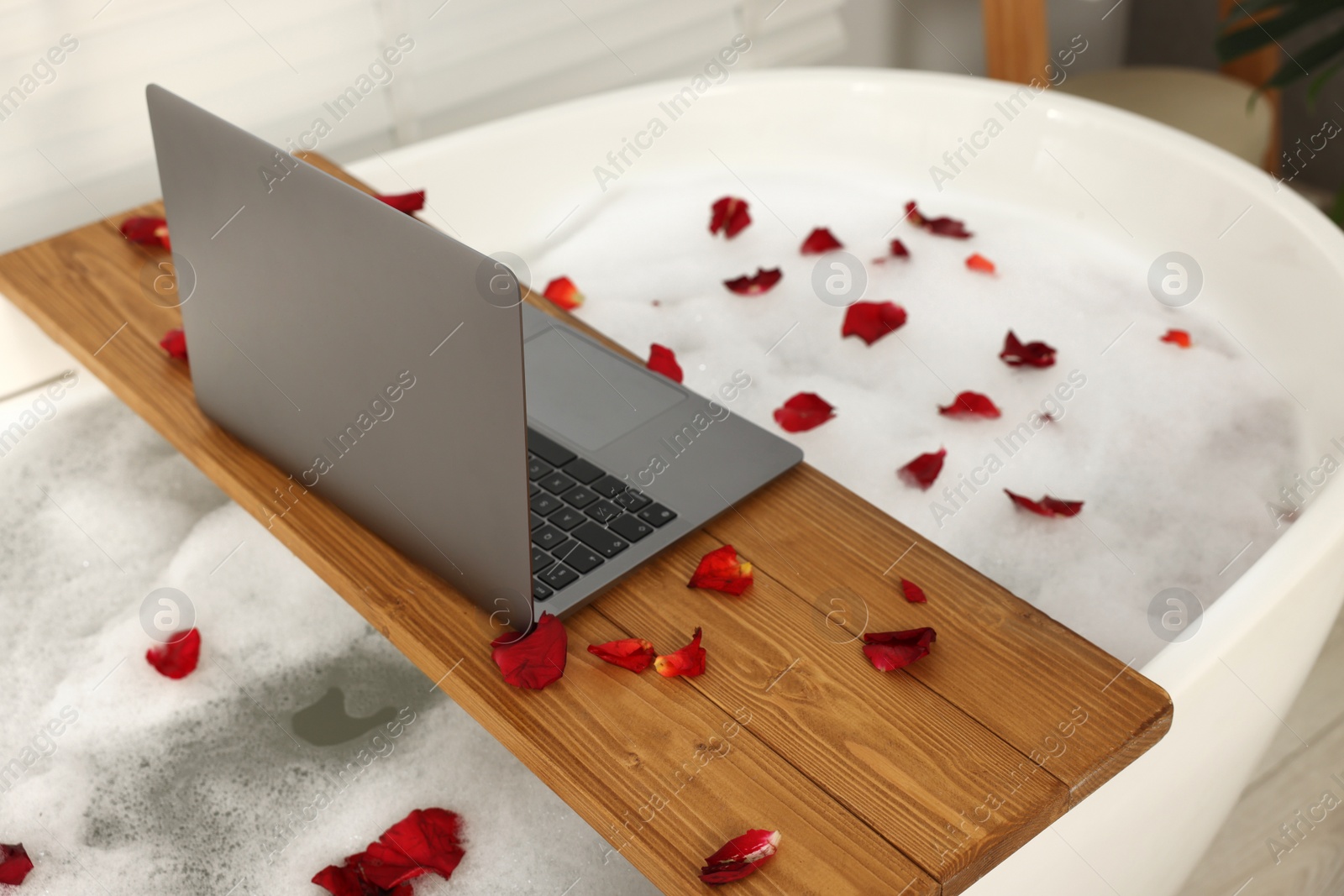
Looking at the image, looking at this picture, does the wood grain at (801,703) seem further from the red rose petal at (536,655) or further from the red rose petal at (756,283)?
the red rose petal at (756,283)

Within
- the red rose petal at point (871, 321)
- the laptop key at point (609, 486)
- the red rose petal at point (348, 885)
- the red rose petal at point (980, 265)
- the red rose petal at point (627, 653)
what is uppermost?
the red rose petal at point (627, 653)

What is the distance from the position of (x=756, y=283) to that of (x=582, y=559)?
86cm

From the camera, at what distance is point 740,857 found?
66cm

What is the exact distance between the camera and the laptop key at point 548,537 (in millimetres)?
885

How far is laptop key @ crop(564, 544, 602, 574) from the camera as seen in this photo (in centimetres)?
86

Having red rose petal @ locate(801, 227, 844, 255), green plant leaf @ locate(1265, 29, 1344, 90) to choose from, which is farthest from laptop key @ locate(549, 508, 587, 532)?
green plant leaf @ locate(1265, 29, 1344, 90)

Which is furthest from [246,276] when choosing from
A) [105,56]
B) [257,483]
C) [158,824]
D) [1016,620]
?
[105,56]

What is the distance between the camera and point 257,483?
96 cm

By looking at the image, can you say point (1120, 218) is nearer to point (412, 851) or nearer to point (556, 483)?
point (556, 483)

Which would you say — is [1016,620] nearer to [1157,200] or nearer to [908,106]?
[1157,200]

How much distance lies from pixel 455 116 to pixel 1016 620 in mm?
1478

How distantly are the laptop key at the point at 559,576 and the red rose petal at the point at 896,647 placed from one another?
0.70ft

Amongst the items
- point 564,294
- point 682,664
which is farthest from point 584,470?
point 564,294

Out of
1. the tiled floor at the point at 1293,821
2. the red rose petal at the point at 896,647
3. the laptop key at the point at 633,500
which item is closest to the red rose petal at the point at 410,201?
the laptop key at the point at 633,500
